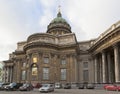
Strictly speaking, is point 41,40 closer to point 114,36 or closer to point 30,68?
point 30,68

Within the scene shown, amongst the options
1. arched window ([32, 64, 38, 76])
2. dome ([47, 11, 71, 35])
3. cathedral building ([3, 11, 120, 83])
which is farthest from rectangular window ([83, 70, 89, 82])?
dome ([47, 11, 71, 35])

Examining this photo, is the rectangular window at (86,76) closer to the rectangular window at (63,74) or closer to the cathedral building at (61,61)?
the cathedral building at (61,61)

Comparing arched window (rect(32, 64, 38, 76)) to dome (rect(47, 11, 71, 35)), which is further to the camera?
dome (rect(47, 11, 71, 35))

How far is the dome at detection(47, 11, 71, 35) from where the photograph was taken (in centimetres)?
8274

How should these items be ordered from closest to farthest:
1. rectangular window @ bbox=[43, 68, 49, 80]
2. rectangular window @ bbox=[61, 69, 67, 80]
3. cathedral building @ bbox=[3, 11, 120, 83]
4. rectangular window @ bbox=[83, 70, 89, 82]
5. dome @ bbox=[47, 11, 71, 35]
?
cathedral building @ bbox=[3, 11, 120, 83], rectangular window @ bbox=[43, 68, 49, 80], rectangular window @ bbox=[61, 69, 67, 80], rectangular window @ bbox=[83, 70, 89, 82], dome @ bbox=[47, 11, 71, 35]

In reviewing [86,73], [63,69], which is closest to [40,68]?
[63,69]

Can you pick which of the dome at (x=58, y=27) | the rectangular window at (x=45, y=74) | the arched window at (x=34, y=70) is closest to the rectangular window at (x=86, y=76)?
the rectangular window at (x=45, y=74)

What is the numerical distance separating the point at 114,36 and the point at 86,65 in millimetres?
22951

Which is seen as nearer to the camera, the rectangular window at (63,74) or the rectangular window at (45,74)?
the rectangular window at (45,74)

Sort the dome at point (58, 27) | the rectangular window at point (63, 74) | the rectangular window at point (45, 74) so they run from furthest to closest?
1. the dome at point (58, 27)
2. the rectangular window at point (63, 74)
3. the rectangular window at point (45, 74)

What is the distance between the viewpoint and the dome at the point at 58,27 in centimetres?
8274

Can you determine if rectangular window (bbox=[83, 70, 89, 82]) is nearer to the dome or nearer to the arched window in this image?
the arched window

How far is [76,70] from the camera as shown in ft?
202

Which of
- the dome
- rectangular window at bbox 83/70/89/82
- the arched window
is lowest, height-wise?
rectangular window at bbox 83/70/89/82
